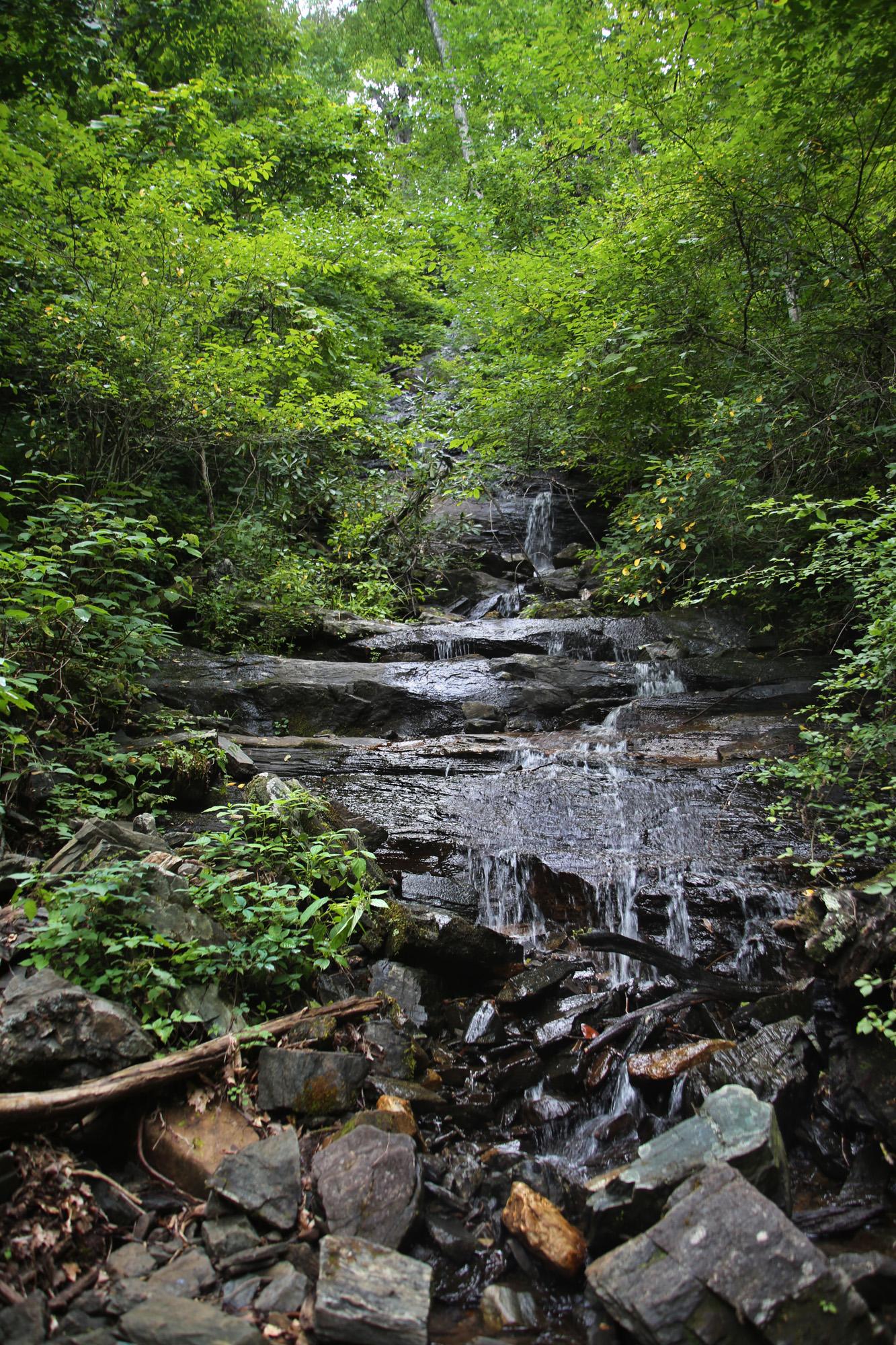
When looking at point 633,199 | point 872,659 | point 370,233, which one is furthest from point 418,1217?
point 370,233

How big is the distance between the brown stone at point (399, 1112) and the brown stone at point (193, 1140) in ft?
1.97

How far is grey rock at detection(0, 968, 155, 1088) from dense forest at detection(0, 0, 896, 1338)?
17cm

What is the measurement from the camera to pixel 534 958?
4.77 meters

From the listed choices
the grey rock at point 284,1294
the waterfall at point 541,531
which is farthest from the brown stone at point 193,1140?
the waterfall at point 541,531

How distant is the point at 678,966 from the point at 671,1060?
3.30 ft

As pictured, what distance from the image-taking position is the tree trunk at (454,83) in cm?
2194

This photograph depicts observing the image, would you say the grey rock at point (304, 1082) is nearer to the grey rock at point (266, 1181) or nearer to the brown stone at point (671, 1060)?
the grey rock at point (266, 1181)

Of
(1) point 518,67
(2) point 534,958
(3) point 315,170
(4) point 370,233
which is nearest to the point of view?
(2) point 534,958

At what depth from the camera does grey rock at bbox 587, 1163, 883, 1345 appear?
1.98 m

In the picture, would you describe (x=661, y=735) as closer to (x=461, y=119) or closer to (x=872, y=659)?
(x=872, y=659)

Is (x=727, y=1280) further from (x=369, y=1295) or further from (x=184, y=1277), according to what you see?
(x=184, y=1277)

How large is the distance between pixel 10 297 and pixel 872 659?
10442 millimetres

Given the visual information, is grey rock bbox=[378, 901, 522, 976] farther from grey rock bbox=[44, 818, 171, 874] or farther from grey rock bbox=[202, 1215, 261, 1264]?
grey rock bbox=[202, 1215, 261, 1264]

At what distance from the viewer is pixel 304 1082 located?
9.97 feet
